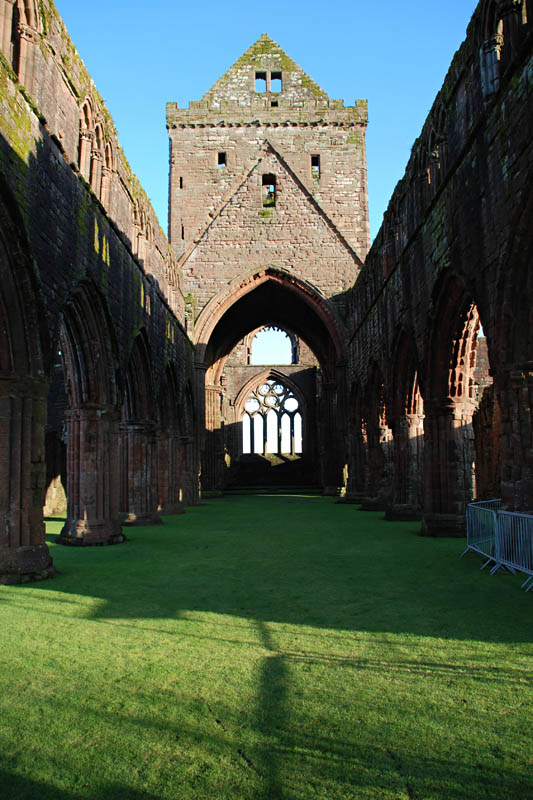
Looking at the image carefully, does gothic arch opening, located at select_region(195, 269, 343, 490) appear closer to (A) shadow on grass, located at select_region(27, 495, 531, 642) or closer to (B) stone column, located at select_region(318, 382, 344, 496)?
(B) stone column, located at select_region(318, 382, 344, 496)

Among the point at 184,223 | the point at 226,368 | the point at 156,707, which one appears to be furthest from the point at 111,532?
the point at 226,368

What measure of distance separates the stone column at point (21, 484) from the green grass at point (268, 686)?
567 mm

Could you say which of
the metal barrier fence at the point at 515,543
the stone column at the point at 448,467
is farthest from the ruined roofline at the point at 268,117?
the metal barrier fence at the point at 515,543

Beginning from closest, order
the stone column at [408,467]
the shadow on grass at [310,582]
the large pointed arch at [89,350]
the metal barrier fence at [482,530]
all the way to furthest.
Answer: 1. the shadow on grass at [310,582]
2. the metal barrier fence at [482,530]
3. the large pointed arch at [89,350]
4. the stone column at [408,467]

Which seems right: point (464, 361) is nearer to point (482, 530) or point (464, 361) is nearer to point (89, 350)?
point (482, 530)

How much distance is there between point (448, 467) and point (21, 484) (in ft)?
22.9

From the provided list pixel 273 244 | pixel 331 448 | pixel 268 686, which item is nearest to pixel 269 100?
pixel 273 244

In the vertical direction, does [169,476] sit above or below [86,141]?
below

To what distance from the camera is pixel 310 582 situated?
21.9 feet

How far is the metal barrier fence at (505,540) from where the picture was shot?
6379mm

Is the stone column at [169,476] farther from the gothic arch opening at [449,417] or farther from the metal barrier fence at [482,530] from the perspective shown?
the metal barrier fence at [482,530]

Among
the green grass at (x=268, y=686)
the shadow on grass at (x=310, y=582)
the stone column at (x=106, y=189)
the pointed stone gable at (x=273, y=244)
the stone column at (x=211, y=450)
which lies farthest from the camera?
the stone column at (x=211, y=450)

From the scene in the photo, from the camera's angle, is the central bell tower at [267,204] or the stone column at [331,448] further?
the stone column at [331,448]

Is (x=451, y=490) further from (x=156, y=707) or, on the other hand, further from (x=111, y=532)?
(x=156, y=707)
